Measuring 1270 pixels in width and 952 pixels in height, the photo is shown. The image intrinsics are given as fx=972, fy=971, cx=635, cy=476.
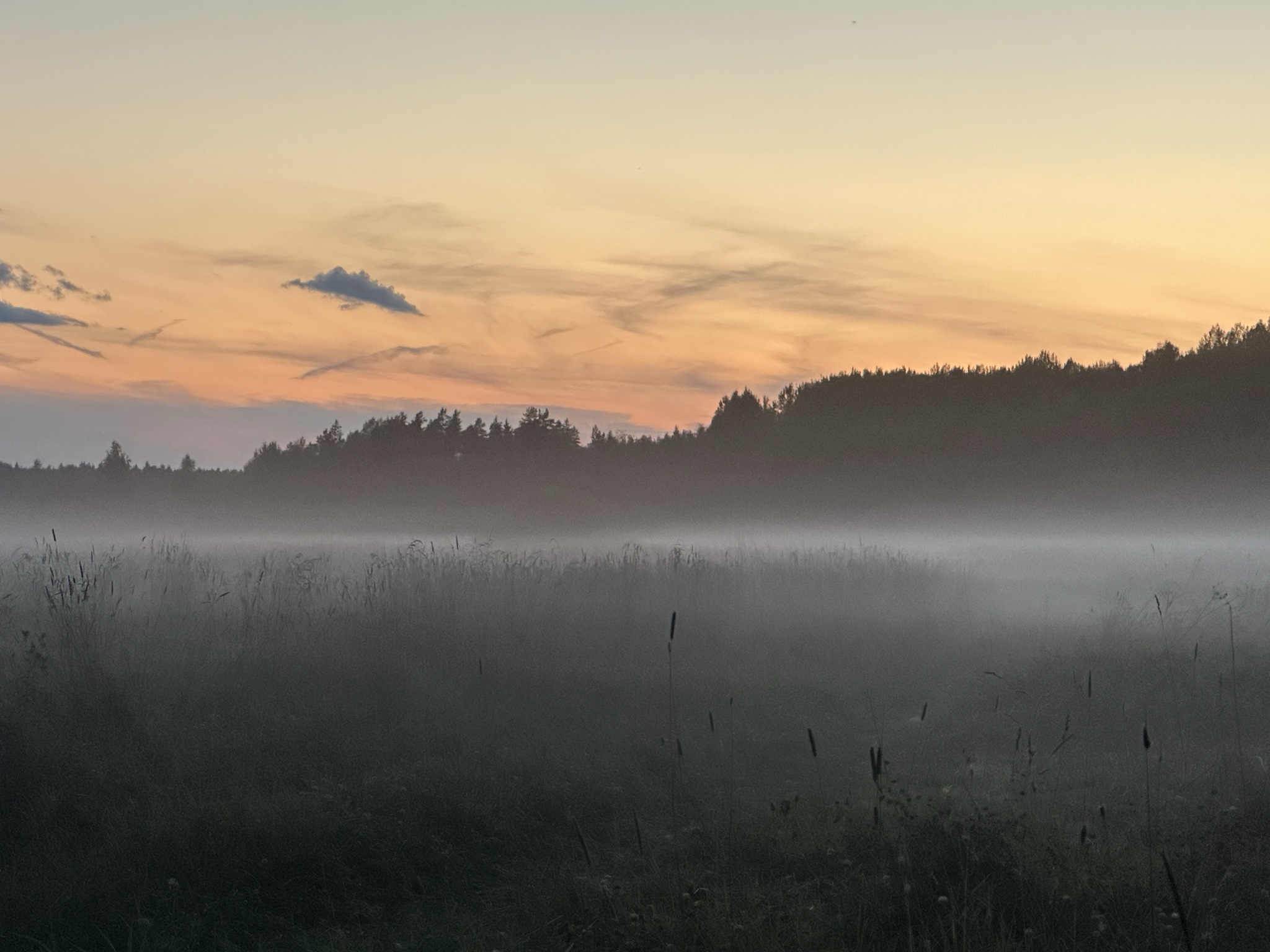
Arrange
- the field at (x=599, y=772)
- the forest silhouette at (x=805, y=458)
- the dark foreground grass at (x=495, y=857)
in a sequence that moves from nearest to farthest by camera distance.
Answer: the dark foreground grass at (x=495, y=857) < the field at (x=599, y=772) < the forest silhouette at (x=805, y=458)

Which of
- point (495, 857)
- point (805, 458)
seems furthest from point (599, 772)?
point (805, 458)

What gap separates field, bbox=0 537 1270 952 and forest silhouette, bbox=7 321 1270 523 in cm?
3758

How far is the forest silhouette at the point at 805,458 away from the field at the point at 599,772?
37577mm

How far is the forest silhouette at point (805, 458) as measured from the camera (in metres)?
51.7

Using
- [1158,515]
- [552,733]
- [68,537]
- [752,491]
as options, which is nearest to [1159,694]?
[552,733]

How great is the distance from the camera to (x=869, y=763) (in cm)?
870

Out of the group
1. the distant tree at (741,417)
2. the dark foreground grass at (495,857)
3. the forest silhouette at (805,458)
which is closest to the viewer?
the dark foreground grass at (495,857)

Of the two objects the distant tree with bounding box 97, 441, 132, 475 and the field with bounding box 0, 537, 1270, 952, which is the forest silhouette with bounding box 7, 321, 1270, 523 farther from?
the field with bounding box 0, 537, 1270, 952

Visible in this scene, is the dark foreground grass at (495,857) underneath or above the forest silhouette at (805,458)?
underneath

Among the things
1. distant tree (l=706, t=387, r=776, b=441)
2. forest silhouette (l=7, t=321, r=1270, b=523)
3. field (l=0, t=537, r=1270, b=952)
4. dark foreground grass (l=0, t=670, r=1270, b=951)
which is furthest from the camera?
distant tree (l=706, t=387, r=776, b=441)

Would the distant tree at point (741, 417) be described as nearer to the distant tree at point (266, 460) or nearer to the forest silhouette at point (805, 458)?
the forest silhouette at point (805, 458)

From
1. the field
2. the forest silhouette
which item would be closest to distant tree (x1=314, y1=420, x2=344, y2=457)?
the forest silhouette

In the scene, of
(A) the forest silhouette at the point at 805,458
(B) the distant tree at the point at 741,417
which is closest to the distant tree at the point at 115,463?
(A) the forest silhouette at the point at 805,458

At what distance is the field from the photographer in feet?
15.7
